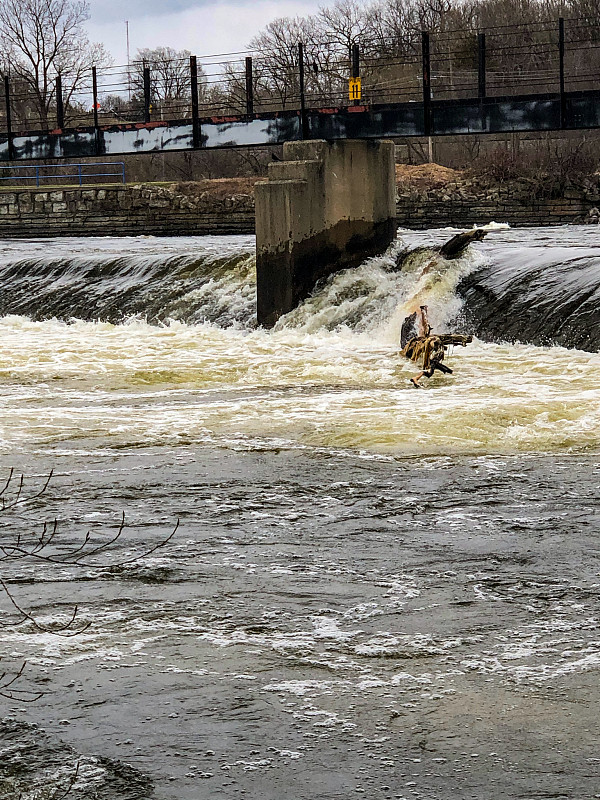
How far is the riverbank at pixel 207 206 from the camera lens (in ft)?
133

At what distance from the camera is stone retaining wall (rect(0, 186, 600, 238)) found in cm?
4094

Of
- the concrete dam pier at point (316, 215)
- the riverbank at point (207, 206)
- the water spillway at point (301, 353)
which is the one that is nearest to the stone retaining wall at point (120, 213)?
the riverbank at point (207, 206)

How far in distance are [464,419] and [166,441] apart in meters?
2.66

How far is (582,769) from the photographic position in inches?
175

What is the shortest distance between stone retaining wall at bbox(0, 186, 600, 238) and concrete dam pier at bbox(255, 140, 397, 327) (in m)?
21.1

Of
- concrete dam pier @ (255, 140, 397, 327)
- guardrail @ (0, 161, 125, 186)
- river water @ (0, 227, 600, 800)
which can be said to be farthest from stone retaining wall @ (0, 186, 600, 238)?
river water @ (0, 227, 600, 800)

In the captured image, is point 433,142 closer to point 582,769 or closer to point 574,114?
point 574,114

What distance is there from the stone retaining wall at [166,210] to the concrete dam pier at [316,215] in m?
21.1

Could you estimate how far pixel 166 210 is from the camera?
42.2 meters

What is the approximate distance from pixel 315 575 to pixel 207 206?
3709 centimetres

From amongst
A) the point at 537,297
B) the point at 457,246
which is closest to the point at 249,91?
the point at 457,246

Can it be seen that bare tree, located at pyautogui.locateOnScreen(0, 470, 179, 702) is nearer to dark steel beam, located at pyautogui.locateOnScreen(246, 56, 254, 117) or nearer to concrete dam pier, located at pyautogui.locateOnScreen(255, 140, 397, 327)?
concrete dam pier, located at pyautogui.locateOnScreen(255, 140, 397, 327)

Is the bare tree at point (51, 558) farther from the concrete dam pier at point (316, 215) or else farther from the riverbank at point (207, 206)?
the riverbank at point (207, 206)

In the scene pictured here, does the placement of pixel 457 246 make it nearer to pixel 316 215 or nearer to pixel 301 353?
pixel 316 215
